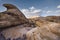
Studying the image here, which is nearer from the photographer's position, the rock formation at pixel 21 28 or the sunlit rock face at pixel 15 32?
the rock formation at pixel 21 28

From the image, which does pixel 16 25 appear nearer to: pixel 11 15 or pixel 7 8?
pixel 11 15

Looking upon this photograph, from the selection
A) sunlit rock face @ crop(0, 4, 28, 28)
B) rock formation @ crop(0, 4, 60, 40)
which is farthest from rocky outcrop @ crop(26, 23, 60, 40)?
sunlit rock face @ crop(0, 4, 28, 28)

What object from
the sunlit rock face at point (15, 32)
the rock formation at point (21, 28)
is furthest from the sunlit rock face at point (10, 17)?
the sunlit rock face at point (15, 32)

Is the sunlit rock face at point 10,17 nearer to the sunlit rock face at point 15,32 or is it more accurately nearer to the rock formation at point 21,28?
the rock formation at point 21,28

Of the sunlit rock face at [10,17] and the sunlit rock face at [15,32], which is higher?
the sunlit rock face at [10,17]

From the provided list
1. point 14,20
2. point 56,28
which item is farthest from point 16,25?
point 56,28

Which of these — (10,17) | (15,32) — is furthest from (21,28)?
(10,17)

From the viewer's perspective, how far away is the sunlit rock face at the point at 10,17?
10.8m

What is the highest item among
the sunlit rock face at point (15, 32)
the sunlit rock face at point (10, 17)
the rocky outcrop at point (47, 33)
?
the sunlit rock face at point (10, 17)

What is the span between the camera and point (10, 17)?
11.3m

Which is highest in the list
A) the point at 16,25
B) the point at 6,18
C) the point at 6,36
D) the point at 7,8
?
the point at 7,8

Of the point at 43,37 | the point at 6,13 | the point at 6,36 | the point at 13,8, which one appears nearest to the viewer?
the point at 43,37

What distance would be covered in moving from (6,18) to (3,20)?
373mm

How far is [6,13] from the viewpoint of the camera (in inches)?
455
